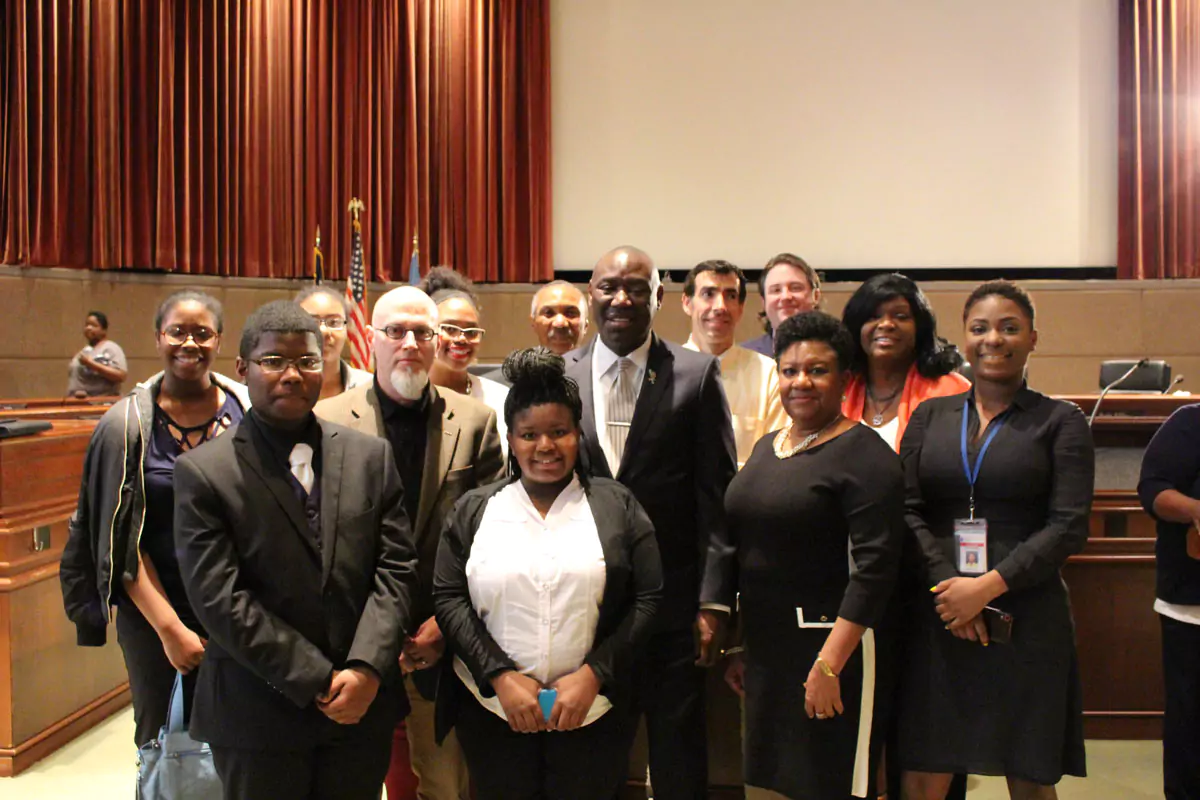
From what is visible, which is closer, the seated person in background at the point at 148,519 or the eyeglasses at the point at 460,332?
the seated person in background at the point at 148,519

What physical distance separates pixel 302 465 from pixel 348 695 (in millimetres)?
480

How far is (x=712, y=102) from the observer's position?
8.15 metres

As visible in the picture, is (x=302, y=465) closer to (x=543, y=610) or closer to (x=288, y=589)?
(x=288, y=589)

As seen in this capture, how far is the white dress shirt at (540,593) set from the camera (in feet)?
6.97

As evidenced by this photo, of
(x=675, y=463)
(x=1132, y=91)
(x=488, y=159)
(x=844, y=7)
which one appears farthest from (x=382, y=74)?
(x=675, y=463)

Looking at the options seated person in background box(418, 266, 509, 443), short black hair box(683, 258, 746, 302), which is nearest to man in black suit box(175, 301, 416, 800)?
seated person in background box(418, 266, 509, 443)

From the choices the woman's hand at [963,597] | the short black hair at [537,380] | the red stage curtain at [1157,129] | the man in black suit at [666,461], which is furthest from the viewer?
the red stage curtain at [1157,129]

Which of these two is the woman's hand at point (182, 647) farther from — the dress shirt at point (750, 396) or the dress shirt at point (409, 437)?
the dress shirt at point (750, 396)

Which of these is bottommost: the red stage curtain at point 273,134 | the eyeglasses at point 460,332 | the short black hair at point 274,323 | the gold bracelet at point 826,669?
the gold bracelet at point 826,669

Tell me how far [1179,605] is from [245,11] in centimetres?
764

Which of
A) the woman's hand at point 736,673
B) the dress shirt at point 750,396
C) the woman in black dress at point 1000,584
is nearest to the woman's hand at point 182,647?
the woman's hand at point 736,673

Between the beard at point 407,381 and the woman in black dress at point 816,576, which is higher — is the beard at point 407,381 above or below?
above

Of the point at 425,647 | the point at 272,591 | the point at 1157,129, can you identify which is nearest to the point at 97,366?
the point at 425,647

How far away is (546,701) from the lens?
208 centimetres
